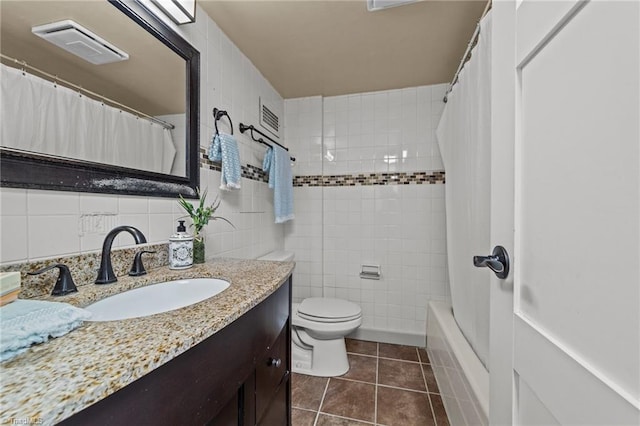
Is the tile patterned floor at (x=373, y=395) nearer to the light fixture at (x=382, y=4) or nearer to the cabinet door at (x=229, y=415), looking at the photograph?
the cabinet door at (x=229, y=415)

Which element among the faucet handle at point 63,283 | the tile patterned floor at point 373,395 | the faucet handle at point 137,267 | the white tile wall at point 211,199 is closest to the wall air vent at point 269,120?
the white tile wall at point 211,199

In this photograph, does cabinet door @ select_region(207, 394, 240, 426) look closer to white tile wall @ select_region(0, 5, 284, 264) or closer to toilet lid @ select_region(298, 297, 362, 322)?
white tile wall @ select_region(0, 5, 284, 264)

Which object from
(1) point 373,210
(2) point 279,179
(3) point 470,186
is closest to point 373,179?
(1) point 373,210

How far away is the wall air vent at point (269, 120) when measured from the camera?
1982 mm

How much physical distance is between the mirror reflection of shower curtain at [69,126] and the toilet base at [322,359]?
147 cm

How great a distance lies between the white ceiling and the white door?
892mm

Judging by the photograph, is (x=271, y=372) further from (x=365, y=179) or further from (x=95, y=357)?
(x=365, y=179)

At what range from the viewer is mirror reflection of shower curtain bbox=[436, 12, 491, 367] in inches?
45.3

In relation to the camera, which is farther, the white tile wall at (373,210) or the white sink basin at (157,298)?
the white tile wall at (373,210)

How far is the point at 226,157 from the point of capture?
4.56 feet

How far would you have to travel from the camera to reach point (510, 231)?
611mm

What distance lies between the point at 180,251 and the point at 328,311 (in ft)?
3.77

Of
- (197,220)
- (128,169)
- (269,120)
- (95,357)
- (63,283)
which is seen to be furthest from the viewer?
(269,120)

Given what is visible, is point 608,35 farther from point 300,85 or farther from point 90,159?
point 300,85
